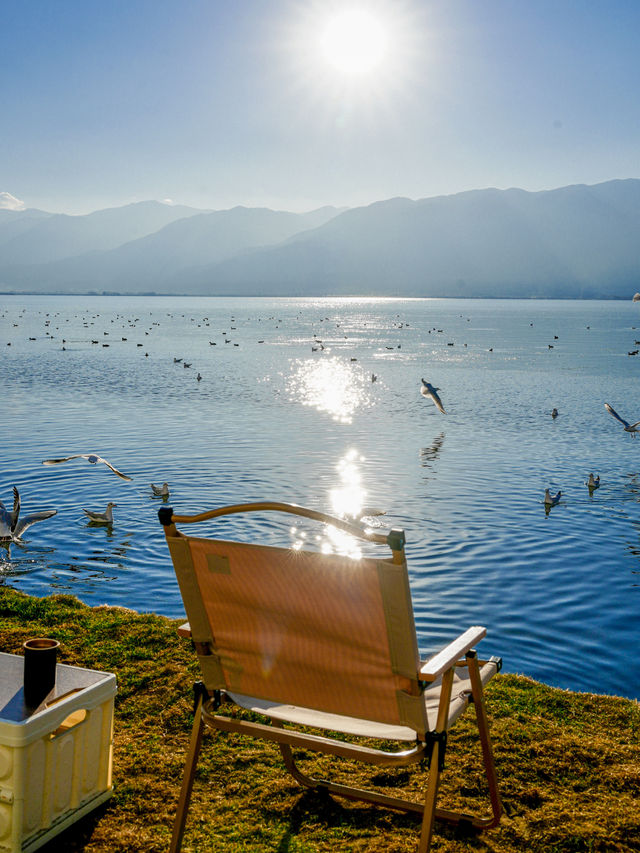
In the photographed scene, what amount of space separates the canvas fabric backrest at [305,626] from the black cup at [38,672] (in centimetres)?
81

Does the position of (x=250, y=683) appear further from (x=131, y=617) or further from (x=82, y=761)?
(x=131, y=617)

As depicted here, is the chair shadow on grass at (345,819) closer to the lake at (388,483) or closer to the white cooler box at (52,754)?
the white cooler box at (52,754)

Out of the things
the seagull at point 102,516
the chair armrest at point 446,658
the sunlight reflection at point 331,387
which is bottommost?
the seagull at point 102,516

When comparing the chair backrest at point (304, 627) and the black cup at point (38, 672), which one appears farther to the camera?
the black cup at point (38, 672)

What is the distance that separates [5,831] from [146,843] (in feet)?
2.46

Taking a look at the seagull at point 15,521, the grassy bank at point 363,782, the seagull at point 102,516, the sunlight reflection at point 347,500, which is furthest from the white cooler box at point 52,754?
the seagull at point 102,516

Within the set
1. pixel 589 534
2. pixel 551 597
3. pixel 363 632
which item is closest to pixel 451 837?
pixel 363 632

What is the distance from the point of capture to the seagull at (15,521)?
464 inches

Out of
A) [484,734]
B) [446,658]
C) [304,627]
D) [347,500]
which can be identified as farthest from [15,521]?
[446,658]

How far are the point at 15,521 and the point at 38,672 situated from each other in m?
8.46

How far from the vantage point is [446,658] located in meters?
3.71

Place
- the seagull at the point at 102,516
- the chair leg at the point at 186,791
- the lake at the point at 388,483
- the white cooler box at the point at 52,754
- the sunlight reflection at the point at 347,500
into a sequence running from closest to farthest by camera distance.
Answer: the white cooler box at the point at 52,754
the chair leg at the point at 186,791
the lake at the point at 388,483
the sunlight reflection at the point at 347,500
the seagull at the point at 102,516

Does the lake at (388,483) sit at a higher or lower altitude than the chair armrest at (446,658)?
lower

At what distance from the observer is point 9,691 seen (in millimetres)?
4422
